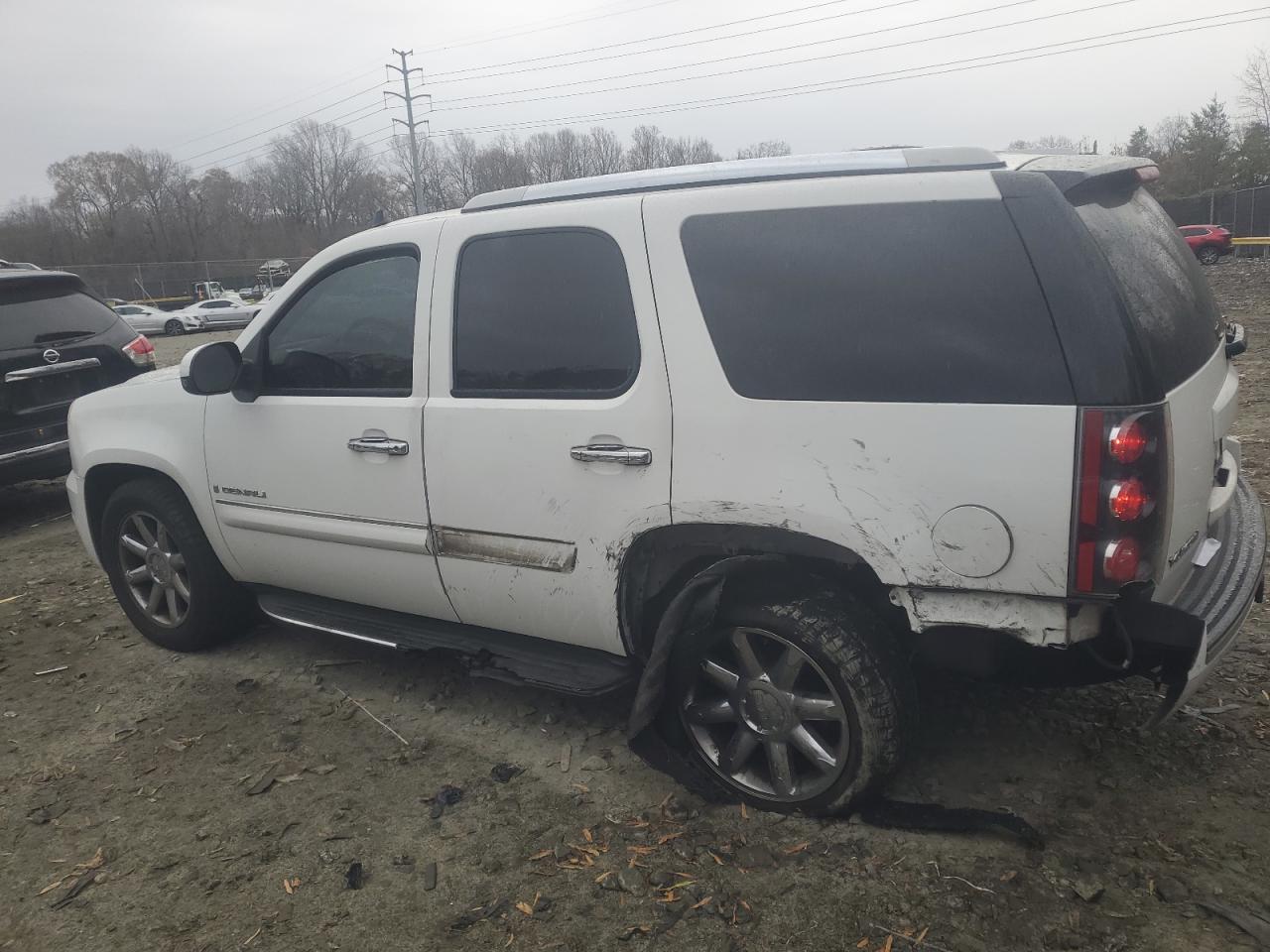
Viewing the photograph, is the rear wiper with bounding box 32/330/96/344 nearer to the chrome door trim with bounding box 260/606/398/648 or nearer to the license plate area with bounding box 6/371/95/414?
the license plate area with bounding box 6/371/95/414

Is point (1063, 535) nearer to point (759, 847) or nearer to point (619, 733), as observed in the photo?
point (759, 847)

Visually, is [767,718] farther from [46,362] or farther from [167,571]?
[46,362]

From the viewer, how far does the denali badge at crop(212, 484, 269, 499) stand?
3.85 meters

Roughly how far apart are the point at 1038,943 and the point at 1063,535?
1025 millimetres

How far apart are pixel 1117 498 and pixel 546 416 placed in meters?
1.69

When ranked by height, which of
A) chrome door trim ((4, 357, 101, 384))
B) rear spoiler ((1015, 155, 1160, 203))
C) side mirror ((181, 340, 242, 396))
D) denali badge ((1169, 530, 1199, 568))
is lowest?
denali badge ((1169, 530, 1199, 568))

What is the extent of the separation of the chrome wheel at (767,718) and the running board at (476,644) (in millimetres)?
330

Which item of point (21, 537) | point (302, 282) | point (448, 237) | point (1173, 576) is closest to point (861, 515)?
point (1173, 576)

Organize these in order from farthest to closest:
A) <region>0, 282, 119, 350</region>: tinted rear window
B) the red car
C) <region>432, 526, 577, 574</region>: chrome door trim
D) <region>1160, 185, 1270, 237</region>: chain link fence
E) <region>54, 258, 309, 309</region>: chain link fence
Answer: <region>54, 258, 309, 309</region>: chain link fence < <region>1160, 185, 1270, 237</region>: chain link fence < the red car < <region>0, 282, 119, 350</region>: tinted rear window < <region>432, 526, 577, 574</region>: chrome door trim

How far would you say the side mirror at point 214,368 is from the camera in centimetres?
367

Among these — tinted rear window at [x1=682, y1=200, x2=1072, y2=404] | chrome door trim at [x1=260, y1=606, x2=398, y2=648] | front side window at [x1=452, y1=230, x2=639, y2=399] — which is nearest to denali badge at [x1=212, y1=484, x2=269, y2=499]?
chrome door trim at [x1=260, y1=606, x2=398, y2=648]

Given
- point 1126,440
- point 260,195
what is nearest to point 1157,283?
point 1126,440

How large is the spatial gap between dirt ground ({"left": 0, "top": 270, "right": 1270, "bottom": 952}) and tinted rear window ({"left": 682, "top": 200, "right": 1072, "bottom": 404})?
1.34 m

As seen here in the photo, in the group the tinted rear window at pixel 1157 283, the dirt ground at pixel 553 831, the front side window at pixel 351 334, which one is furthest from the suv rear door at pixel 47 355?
the tinted rear window at pixel 1157 283
